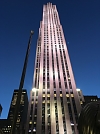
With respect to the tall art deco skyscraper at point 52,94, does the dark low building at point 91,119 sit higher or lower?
lower

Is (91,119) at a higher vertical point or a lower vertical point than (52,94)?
lower

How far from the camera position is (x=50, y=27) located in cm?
10550

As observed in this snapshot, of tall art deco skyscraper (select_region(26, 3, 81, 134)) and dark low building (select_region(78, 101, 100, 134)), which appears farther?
tall art deco skyscraper (select_region(26, 3, 81, 134))

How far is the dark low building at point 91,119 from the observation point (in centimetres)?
844

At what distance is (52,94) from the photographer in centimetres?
6397

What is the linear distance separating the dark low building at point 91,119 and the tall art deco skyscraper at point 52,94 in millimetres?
44748

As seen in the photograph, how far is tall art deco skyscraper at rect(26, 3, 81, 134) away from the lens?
174ft

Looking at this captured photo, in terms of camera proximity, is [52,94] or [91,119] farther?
[52,94]

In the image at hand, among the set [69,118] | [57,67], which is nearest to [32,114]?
[69,118]

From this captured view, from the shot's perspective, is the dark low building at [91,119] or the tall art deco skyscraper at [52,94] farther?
the tall art deco skyscraper at [52,94]

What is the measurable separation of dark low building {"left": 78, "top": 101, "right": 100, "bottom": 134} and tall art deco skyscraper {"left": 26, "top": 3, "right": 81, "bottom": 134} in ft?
147

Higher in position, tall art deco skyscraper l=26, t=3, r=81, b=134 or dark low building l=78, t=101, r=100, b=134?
tall art deco skyscraper l=26, t=3, r=81, b=134

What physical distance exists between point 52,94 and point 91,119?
2198 inches

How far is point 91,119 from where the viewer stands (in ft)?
28.9
